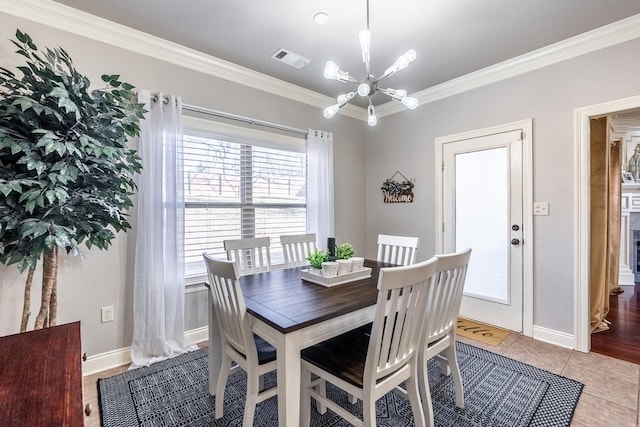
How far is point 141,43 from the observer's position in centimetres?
246

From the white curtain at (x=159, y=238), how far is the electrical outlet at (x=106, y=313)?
0.18 metres

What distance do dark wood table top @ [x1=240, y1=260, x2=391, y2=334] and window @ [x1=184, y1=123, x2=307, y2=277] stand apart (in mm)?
983

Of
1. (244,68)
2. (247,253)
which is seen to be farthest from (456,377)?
(244,68)

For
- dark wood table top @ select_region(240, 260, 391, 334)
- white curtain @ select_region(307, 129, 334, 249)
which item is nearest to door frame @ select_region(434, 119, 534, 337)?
dark wood table top @ select_region(240, 260, 391, 334)

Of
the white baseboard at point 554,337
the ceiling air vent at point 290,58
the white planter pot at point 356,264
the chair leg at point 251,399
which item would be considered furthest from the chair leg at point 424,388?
the ceiling air vent at point 290,58

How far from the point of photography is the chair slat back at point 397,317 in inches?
48.1

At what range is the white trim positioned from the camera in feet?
6.90

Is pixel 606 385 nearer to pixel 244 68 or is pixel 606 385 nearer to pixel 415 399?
pixel 415 399

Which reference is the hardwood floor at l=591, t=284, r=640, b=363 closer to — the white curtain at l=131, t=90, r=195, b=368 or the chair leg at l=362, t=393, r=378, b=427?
the chair leg at l=362, t=393, r=378, b=427

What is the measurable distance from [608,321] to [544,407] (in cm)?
218

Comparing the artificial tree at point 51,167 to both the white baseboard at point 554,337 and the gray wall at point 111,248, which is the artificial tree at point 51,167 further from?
the white baseboard at point 554,337

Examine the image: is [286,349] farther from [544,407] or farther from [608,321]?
[608,321]

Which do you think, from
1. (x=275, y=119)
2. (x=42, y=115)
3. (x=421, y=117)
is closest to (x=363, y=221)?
(x=421, y=117)

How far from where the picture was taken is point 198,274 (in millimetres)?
2830
